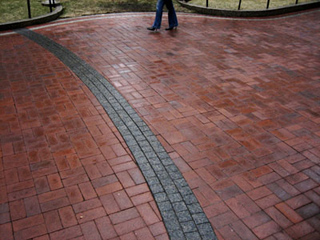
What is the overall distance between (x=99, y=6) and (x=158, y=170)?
9.12 m

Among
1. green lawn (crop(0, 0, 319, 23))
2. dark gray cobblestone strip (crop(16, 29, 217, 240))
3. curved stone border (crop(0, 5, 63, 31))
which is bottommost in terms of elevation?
dark gray cobblestone strip (crop(16, 29, 217, 240))

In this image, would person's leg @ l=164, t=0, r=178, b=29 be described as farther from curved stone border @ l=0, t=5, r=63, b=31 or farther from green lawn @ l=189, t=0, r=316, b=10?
curved stone border @ l=0, t=5, r=63, b=31

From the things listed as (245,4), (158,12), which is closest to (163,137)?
(158,12)

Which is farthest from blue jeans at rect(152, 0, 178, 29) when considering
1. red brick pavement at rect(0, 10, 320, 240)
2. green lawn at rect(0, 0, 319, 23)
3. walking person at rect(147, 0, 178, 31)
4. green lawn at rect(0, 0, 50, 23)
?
green lawn at rect(0, 0, 50, 23)

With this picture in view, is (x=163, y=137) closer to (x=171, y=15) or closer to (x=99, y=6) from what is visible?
(x=171, y=15)

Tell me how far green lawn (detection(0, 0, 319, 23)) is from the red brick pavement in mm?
2420

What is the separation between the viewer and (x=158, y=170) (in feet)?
12.5

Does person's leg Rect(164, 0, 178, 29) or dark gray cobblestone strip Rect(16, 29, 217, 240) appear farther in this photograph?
person's leg Rect(164, 0, 178, 29)

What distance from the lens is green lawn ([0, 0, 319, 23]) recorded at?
1027cm

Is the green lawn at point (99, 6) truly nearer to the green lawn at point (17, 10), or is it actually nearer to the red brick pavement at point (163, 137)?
the green lawn at point (17, 10)

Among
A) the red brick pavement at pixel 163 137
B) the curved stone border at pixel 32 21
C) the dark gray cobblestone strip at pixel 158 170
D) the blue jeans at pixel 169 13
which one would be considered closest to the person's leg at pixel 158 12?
the blue jeans at pixel 169 13

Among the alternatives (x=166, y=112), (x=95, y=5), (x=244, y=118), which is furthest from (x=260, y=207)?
(x=95, y=5)

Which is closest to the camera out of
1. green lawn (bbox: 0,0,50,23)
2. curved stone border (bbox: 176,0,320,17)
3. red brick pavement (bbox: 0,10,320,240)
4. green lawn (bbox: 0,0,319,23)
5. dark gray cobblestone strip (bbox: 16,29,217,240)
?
dark gray cobblestone strip (bbox: 16,29,217,240)

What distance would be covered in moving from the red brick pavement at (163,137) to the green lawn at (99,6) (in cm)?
242
